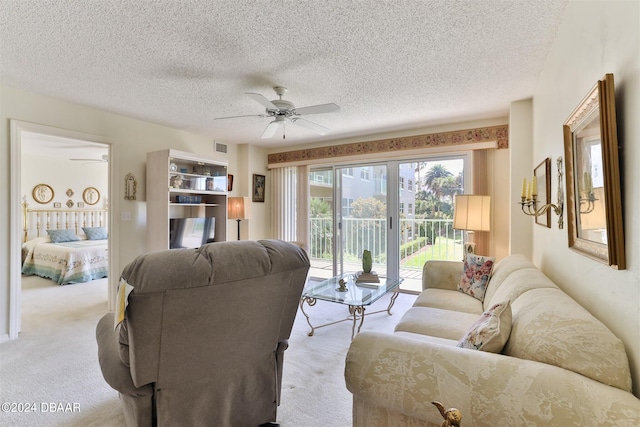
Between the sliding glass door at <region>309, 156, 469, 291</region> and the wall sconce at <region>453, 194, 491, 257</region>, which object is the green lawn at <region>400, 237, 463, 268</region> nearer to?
the sliding glass door at <region>309, 156, 469, 291</region>

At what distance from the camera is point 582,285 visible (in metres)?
1.38

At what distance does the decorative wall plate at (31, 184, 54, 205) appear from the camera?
5750 millimetres

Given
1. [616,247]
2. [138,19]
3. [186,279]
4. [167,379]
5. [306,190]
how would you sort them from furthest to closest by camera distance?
1. [306,190]
2. [138,19]
3. [167,379]
4. [186,279]
5. [616,247]

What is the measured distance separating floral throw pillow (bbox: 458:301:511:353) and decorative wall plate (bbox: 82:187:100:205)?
800cm

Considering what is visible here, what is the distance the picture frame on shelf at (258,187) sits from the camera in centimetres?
509

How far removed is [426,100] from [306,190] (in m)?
2.50

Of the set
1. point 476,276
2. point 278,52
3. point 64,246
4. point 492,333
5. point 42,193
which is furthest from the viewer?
point 42,193

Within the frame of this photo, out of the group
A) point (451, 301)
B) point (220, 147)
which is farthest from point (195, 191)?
point (451, 301)

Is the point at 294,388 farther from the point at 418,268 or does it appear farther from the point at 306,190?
the point at 306,190

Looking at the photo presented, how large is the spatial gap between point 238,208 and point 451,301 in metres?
3.39

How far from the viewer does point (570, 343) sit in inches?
36.5

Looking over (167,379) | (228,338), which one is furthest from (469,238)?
(167,379)

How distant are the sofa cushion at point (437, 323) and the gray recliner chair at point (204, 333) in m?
0.88

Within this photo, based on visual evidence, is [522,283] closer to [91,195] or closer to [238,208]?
[238,208]
